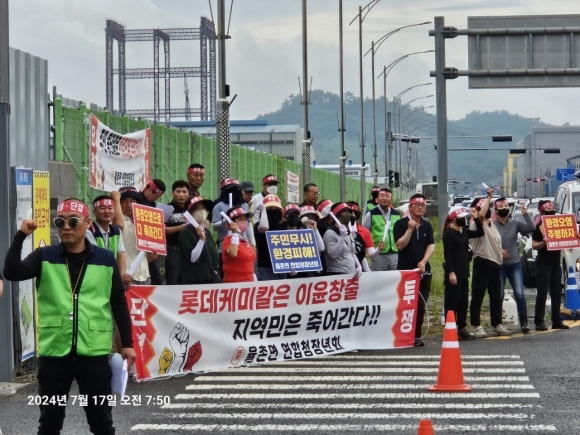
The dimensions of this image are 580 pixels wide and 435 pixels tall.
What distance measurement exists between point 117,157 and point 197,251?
3365 millimetres

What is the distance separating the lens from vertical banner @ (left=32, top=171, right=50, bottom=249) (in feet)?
44.6

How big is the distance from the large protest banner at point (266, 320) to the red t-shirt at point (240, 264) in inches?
7.7

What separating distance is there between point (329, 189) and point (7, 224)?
42058mm

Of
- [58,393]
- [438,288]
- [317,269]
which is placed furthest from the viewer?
[438,288]

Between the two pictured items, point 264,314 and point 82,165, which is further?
point 82,165

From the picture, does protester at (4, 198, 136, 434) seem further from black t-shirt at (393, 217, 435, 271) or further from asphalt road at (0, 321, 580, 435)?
black t-shirt at (393, 217, 435, 271)

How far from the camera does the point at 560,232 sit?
741 inches

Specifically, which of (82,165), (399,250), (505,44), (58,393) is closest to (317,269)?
(399,250)

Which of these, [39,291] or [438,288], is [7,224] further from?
[438,288]

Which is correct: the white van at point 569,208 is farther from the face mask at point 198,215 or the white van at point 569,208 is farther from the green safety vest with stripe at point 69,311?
the green safety vest with stripe at point 69,311

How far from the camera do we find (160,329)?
13.0 m

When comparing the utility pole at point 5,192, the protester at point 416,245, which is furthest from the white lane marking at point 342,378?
the protester at point 416,245

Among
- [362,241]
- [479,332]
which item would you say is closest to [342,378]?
[362,241]

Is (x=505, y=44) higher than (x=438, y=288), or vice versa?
(x=505, y=44)
